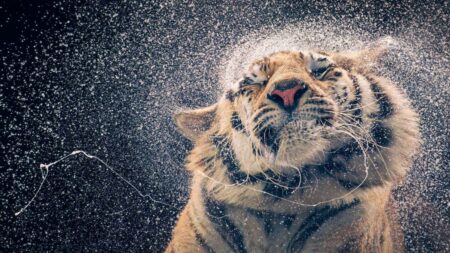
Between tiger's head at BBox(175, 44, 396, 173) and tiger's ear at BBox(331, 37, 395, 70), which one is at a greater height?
tiger's ear at BBox(331, 37, 395, 70)

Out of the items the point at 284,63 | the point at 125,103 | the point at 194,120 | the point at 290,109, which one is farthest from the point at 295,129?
the point at 125,103

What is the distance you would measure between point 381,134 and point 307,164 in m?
0.14

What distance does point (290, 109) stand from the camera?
0.67 metres

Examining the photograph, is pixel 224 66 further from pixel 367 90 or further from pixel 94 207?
pixel 94 207

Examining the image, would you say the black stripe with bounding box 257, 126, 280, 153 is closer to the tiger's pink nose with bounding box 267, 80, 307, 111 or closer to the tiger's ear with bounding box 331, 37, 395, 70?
the tiger's pink nose with bounding box 267, 80, 307, 111

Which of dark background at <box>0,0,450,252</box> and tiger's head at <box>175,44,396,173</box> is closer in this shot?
tiger's head at <box>175,44,396,173</box>

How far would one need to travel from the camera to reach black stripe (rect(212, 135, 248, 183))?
2.57 feet

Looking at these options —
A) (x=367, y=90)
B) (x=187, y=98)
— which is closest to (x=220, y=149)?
(x=187, y=98)

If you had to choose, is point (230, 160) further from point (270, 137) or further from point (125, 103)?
point (125, 103)

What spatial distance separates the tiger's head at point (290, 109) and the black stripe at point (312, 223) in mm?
95

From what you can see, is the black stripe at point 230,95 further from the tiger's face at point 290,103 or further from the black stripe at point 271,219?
the black stripe at point 271,219

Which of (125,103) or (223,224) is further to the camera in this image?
(125,103)

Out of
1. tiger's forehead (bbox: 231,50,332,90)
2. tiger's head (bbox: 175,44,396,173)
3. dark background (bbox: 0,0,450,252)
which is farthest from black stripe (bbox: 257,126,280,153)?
dark background (bbox: 0,0,450,252)

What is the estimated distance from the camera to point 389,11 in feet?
3.02
